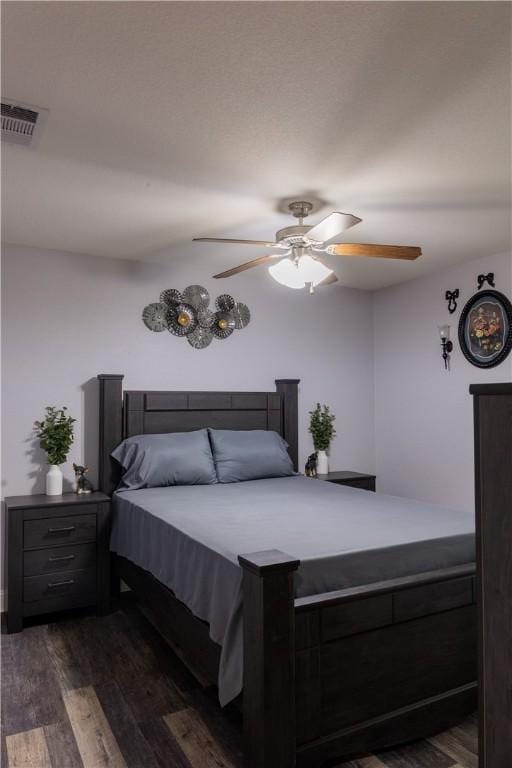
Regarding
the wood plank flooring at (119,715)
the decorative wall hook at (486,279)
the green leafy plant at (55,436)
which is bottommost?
the wood plank flooring at (119,715)

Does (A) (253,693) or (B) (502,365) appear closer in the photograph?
(A) (253,693)

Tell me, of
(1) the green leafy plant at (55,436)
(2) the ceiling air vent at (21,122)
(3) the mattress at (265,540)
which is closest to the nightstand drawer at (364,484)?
(3) the mattress at (265,540)

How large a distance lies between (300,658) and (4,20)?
2240 mm

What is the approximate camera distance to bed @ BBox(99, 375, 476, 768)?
186cm

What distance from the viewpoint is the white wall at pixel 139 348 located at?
379cm

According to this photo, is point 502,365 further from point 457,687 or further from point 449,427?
point 457,687

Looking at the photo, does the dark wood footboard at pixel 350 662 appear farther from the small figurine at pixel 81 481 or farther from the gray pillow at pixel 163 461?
the small figurine at pixel 81 481

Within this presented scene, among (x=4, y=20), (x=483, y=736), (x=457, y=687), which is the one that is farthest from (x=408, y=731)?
(x=4, y=20)

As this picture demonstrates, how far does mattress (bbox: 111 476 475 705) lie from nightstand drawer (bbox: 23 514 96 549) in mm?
215

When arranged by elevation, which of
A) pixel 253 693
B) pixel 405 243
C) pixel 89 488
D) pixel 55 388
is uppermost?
pixel 405 243

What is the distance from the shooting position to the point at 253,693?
185 cm

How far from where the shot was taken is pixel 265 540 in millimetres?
2350

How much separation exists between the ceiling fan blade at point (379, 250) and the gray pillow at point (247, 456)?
172 cm

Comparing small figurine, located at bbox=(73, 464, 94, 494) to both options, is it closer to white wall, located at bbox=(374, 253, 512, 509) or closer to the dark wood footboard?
the dark wood footboard
